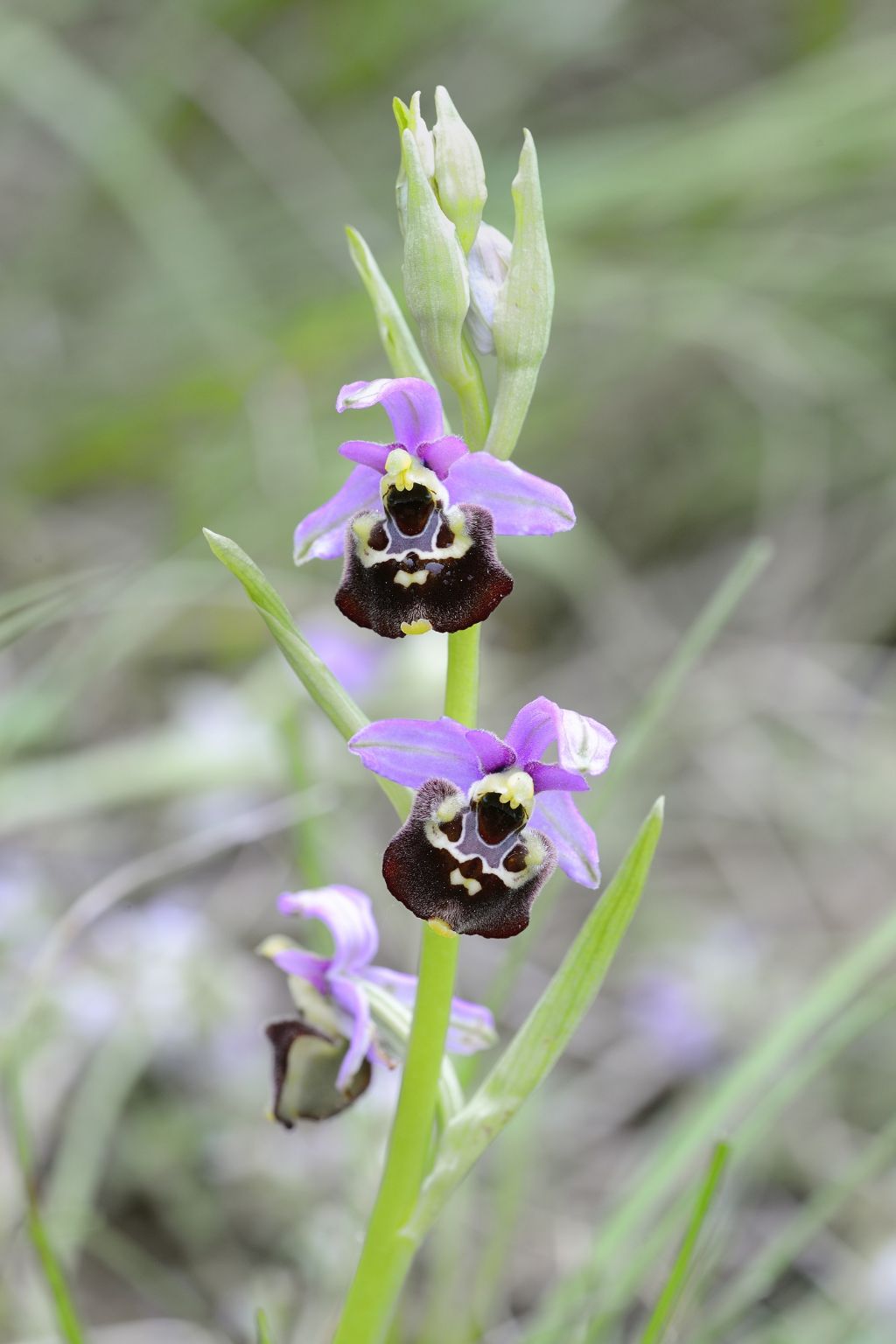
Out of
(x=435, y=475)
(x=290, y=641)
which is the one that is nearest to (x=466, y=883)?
(x=290, y=641)

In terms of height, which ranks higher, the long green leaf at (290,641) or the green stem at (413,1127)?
the long green leaf at (290,641)

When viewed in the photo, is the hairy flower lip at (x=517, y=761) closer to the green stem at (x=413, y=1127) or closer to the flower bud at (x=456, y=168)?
the green stem at (x=413, y=1127)

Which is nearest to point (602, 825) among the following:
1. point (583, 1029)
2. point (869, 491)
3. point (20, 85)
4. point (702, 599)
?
point (583, 1029)

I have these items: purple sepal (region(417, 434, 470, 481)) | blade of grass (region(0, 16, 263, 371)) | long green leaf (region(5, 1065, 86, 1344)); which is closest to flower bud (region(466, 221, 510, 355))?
purple sepal (region(417, 434, 470, 481))

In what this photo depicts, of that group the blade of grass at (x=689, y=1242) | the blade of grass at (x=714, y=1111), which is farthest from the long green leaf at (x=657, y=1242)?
the blade of grass at (x=689, y=1242)

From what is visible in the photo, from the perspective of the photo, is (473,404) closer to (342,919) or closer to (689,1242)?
(342,919)
